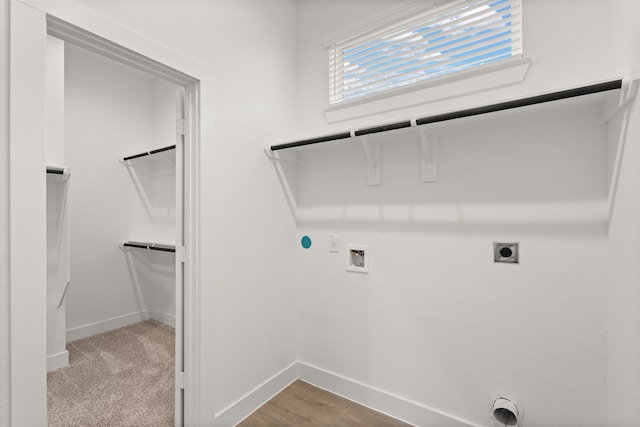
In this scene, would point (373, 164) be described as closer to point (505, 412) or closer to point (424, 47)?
point (424, 47)

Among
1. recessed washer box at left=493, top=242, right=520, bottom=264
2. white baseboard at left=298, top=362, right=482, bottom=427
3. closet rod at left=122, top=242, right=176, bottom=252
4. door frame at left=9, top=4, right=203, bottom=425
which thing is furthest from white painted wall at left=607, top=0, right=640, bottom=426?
closet rod at left=122, top=242, right=176, bottom=252

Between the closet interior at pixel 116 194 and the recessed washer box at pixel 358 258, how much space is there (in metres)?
1.57

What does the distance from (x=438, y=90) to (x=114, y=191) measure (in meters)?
3.09

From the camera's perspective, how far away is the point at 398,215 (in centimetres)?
173

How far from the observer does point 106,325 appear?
9.55ft

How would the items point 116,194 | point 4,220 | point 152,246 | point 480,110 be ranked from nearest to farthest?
1. point 4,220
2. point 480,110
3. point 152,246
4. point 116,194

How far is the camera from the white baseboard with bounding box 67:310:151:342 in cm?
270

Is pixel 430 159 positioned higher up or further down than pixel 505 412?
higher up

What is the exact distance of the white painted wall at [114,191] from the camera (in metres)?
2.75

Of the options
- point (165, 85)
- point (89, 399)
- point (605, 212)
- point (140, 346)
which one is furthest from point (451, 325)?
point (165, 85)

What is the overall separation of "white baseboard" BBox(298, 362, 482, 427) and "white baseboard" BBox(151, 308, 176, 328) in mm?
1678

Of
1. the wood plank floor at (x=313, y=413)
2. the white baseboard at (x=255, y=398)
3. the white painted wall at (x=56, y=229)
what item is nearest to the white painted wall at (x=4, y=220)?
the white baseboard at (x=255, y=398)

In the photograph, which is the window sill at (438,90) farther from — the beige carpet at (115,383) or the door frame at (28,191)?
the beige carpet at (115,383)

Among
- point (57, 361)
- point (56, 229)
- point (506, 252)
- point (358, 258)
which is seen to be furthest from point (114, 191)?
point (506, 252)
